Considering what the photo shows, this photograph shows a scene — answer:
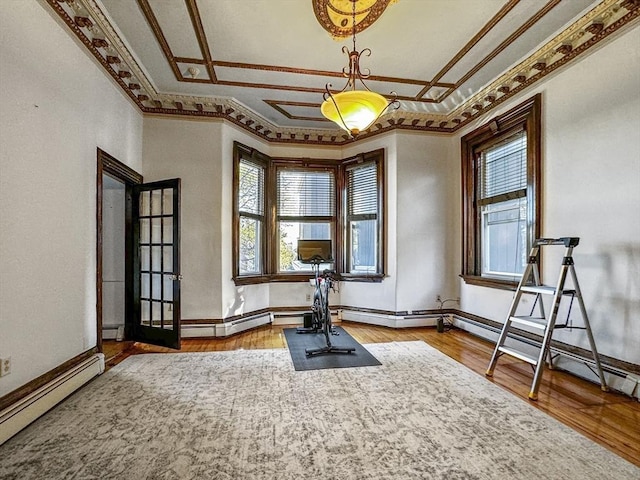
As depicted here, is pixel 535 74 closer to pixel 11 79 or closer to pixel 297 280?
pixel 297 280

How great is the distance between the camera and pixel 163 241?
4.17m

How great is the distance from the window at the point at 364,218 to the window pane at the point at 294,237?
40 centimetres

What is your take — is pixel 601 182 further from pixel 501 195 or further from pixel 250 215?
pixel 250 215

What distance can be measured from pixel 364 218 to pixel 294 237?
1.18 m

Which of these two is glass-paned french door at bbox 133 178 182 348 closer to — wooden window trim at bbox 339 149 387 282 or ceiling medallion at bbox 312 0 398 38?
ceiling medallion at bbox 312 0 398 38

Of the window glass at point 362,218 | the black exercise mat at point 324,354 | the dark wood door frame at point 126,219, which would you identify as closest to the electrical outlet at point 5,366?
the dark wood door frame at point 126,219

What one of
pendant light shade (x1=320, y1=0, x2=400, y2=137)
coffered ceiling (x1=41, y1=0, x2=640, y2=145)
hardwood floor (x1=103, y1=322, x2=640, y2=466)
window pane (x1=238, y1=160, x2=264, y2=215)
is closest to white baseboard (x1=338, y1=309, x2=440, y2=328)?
hardwood floor (x1=103, y1=322, x2=640, y2=466)

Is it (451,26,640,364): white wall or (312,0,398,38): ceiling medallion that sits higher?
(312,0,398,38): ceiling medallion

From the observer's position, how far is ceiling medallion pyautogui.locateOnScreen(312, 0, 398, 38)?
2.79m

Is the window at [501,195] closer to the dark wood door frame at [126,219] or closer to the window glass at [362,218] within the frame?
the window glass at [362,218]

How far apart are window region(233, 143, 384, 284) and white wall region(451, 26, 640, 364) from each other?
7.57 feet

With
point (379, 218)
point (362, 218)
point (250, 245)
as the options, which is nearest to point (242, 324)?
point (250, 245)

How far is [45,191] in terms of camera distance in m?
2.51

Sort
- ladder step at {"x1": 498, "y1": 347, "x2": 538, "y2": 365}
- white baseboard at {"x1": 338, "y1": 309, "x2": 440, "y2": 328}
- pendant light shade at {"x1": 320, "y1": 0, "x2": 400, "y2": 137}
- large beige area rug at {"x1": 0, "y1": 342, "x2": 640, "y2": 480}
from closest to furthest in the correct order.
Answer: large beige area rug at {"x1": 0, "y1": 342, "x2": 640, "y2": 480}, pendant light shade at {"x1": 320, "y1": 0, "x2": 400, "y2": 137}, ladder step at {"x1": 498, "y1": 347, "x2": 538, "y2": 365}, white baseboard at {"x1": 338, "y1": 309, "x2": 440, "y2": 328}
